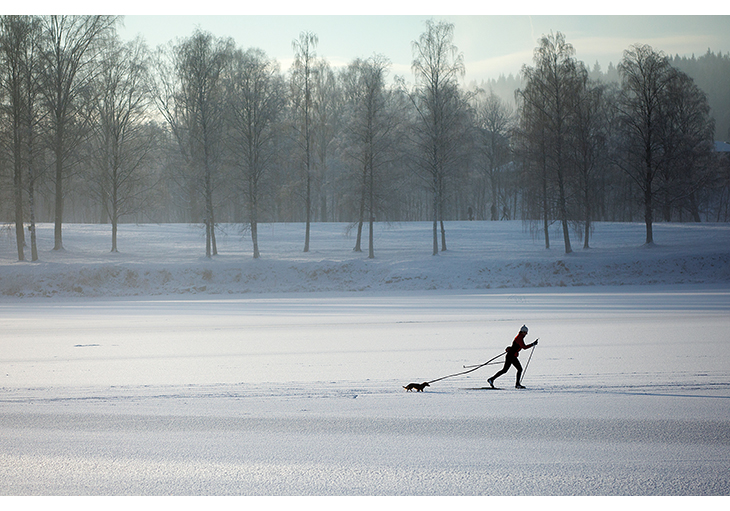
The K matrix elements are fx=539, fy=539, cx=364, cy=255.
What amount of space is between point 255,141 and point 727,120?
139175mm

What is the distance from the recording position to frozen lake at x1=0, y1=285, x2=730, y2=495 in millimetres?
3812

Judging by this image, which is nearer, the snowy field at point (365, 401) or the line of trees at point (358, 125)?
the snowy field at point (365, 401)

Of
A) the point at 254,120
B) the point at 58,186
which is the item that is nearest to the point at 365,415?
the point at 254,120

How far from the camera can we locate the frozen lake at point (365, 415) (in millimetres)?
3812

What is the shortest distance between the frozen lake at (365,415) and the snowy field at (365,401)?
0.07ft

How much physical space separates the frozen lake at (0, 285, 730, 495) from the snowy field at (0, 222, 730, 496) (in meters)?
0.02

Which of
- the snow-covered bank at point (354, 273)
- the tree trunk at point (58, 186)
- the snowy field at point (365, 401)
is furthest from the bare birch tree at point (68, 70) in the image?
the snowy field at point (365, 401)

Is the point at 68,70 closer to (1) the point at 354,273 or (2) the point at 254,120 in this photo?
(2) the point at 254,120

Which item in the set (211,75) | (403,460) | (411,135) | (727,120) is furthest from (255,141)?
(727,120)

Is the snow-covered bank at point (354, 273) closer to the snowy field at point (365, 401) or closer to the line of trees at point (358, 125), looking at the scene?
the line of trees at point (358, 125)

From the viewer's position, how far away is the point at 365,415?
5.09 meters

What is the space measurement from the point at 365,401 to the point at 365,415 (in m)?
0.46

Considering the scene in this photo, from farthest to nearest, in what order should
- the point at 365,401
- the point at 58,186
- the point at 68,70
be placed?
the point at 58,186 → the point at 68,70 → the point at 365,401
